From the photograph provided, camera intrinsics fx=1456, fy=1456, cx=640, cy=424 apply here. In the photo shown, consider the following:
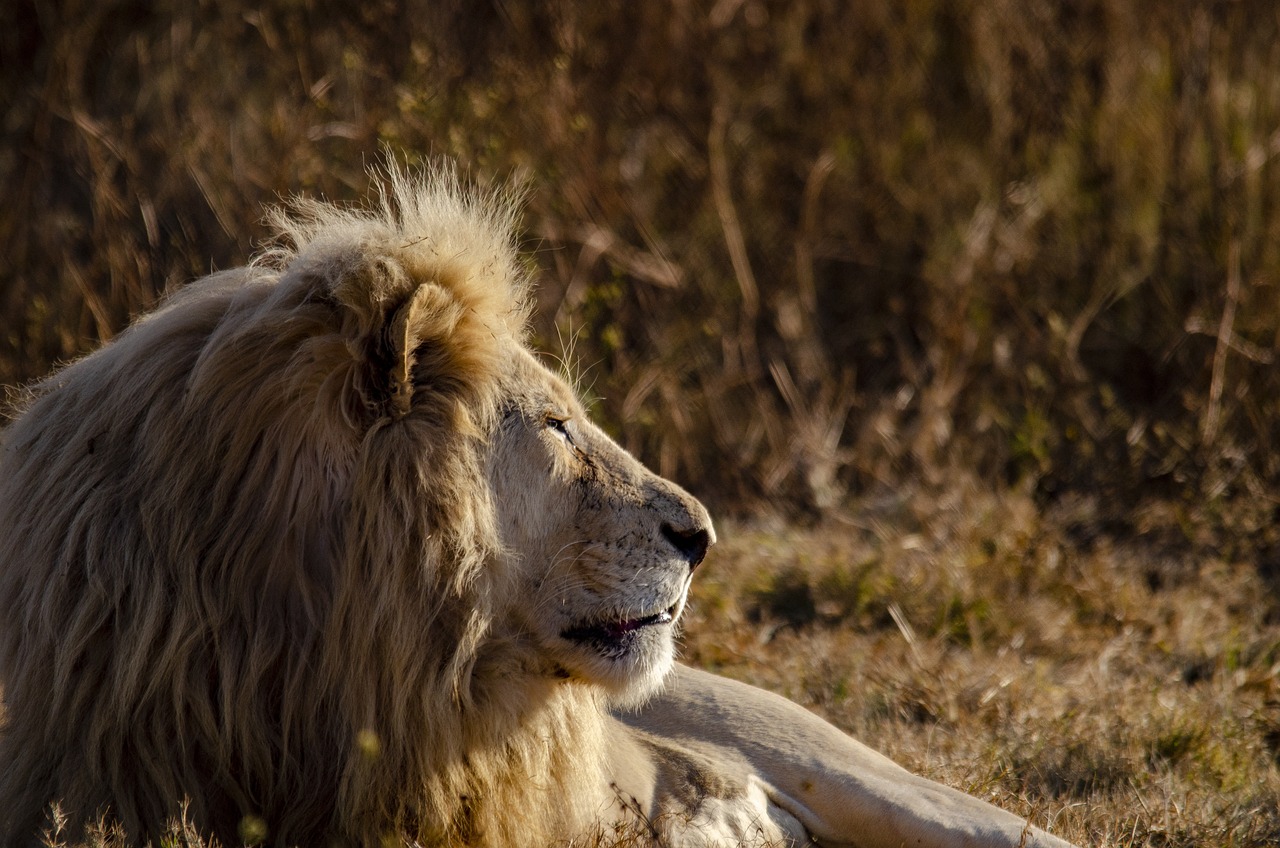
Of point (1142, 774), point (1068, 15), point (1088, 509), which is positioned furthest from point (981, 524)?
point (1068, 15)

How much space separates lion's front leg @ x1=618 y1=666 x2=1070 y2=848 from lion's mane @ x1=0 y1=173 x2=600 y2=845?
2.75 feet

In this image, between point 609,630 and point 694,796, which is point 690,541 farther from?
point 694,796

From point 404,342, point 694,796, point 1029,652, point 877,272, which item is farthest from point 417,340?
point 877,272

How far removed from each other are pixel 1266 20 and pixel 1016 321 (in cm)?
290

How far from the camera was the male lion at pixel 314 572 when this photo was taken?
262 cm

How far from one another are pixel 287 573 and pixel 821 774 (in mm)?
1373

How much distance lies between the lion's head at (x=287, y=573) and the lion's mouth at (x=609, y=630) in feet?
0.14

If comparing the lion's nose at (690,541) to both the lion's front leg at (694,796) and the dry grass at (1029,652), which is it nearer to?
the lion's front leg at (694,796)

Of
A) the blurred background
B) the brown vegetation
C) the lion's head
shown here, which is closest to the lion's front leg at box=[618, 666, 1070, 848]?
the brown vegetation

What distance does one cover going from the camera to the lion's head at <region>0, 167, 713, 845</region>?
262 cm

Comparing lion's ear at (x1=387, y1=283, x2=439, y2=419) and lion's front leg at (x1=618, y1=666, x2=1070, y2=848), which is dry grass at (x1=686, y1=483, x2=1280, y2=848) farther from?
lion's ear at (x1=387, y1=283, x2=439, y2=419)

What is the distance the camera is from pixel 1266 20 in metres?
8.63

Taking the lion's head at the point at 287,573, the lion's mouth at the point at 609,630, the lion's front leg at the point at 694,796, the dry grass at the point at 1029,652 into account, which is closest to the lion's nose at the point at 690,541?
the lion's mouth at the point at 609,630

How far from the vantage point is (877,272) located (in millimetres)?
7969
